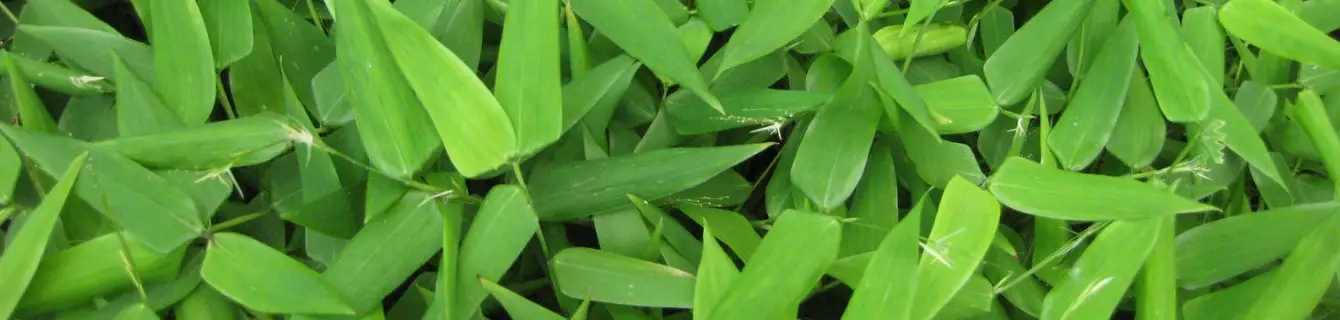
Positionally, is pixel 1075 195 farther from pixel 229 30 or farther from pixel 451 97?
pixel 229 30

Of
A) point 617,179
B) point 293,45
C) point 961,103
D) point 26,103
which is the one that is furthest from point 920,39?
point 26,103

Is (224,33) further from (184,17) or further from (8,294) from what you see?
(8,294)

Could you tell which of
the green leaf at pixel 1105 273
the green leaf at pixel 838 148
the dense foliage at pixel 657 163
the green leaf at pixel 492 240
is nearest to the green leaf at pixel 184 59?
the dense foliage at pixel 657 163

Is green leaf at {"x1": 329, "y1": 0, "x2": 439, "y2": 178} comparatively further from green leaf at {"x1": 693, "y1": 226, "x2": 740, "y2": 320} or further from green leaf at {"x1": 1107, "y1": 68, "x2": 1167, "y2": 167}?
green leaf at {"x1": 1107, "y1": 68, "x2": 1167, "y2": 167}

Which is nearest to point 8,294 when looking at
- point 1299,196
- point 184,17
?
point 184,17

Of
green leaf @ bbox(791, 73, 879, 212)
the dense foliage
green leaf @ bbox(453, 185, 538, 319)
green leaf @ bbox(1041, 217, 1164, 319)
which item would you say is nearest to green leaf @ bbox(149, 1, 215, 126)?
the dense foliage
